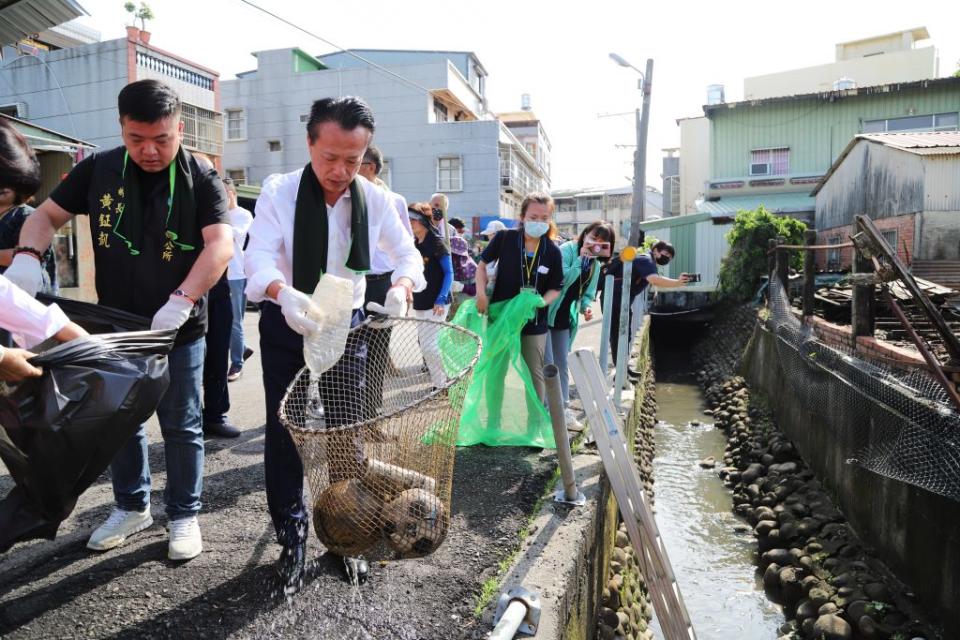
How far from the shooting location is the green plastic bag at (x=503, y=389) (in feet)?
15.1

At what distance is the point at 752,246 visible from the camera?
49.8 feet

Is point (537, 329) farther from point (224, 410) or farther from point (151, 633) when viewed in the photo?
point (151, 633)

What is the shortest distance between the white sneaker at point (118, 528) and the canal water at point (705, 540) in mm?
4067

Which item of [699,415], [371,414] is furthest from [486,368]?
[699,415]

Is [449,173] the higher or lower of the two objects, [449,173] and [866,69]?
the lower

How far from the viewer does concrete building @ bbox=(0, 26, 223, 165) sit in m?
20.0

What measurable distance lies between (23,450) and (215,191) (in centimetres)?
129

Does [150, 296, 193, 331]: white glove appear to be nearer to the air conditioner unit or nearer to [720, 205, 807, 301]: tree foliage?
[720, 205, 807, 301]: tree foliage

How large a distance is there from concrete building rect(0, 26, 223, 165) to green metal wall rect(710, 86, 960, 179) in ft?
57.8

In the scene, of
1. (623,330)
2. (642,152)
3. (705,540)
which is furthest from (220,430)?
(642,152)

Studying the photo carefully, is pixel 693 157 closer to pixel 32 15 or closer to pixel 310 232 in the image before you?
pixel 32 15

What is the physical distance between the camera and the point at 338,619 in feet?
8.23

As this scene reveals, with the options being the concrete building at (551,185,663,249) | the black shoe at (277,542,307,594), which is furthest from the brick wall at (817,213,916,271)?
the concrete building at (551,185,663,249)

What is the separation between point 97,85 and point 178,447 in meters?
22.4
